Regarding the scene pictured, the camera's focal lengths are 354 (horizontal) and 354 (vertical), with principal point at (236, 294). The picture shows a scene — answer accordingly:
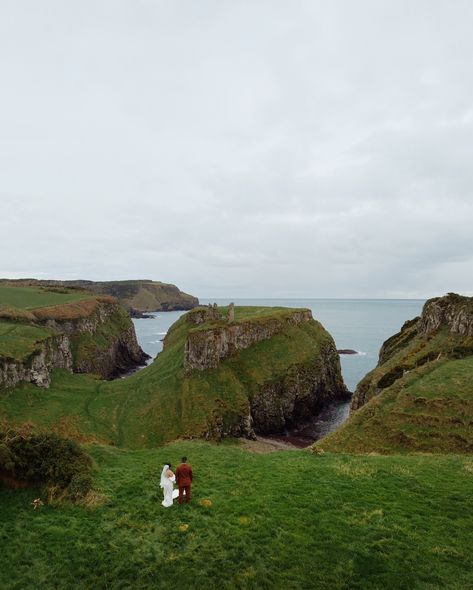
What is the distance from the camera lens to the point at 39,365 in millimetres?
70812

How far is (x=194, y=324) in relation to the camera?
356 feet

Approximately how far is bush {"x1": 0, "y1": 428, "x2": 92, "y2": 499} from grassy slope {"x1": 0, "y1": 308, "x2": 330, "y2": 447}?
3818 centimetres

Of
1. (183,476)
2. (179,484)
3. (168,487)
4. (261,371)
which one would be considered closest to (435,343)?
(261,371)

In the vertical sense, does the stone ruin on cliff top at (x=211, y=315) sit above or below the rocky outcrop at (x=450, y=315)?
below

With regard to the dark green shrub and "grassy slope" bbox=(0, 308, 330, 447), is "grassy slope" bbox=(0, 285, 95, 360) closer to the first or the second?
"grassy slope" bbox=(0, 308, 330, 447)

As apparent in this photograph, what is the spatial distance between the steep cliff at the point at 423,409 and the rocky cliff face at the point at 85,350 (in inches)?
2211

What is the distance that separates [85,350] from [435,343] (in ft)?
301

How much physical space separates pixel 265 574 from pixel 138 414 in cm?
5598

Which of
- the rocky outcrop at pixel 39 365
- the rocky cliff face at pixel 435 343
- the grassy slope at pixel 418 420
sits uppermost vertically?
the rocky cliff face at pixel 435 343

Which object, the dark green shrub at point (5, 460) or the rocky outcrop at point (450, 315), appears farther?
the rocky outcrop at point (450, 315)

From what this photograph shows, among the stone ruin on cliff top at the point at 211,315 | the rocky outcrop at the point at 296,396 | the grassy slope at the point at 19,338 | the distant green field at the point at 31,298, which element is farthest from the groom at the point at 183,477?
the distant green field at the point at 31,298

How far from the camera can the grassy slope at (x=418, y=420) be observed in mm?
36656

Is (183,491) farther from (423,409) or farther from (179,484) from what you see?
(423,409)

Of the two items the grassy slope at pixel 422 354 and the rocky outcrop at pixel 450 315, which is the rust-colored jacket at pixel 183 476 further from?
the rocky outcrop at pixel 450 315
